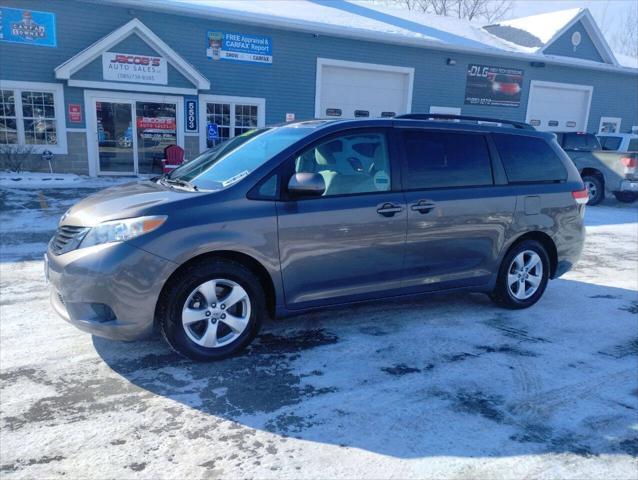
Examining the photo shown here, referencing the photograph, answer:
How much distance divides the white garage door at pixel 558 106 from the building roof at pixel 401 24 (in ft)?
3.52

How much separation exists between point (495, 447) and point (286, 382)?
4.54 ft

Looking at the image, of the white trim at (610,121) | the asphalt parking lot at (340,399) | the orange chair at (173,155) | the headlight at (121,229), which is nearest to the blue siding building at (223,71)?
the orange chair at (173,155)

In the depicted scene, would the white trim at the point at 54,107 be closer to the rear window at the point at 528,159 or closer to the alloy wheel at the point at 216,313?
the alloy wheel at the point at 216,313

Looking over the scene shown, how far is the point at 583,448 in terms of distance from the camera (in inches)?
115

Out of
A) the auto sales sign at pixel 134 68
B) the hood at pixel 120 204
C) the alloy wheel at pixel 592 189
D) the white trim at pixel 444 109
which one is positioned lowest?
the alloy wheel at pixel 592 189

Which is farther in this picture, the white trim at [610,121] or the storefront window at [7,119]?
the white trim at [610,121]

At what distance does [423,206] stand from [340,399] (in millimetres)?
1850

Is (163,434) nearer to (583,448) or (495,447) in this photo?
(495,447)

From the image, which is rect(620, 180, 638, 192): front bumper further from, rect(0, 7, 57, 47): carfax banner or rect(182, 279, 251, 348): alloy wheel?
rect(0, 7, 57, 47): carfax banner

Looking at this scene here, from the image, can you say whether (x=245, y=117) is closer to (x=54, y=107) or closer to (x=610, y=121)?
(x=54, y=107)

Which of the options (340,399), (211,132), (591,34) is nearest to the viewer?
(340,399)

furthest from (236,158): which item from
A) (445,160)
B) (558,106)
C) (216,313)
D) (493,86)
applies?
(558,106)

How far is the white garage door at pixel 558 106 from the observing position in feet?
69.3

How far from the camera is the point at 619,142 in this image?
592 inches
